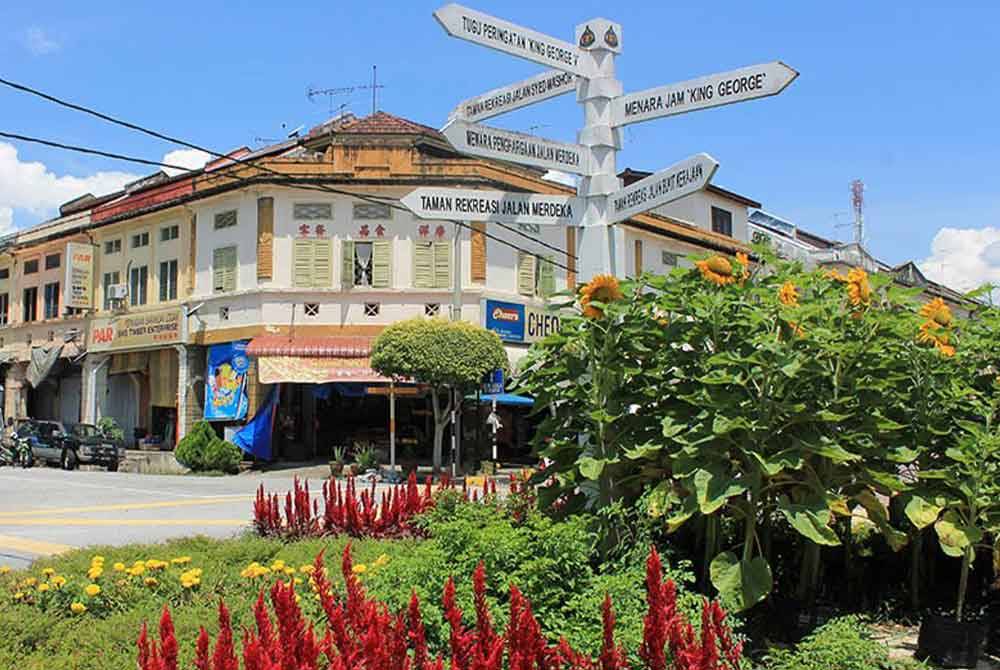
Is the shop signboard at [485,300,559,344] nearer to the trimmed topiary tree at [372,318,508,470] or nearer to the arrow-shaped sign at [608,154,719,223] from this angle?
the trimmed topiary tree at [372,318,508,470]

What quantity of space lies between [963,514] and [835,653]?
178cm

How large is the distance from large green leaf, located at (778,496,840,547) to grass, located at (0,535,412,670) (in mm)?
2818

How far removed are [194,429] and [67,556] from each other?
19.4 m

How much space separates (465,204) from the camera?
693 centimetres

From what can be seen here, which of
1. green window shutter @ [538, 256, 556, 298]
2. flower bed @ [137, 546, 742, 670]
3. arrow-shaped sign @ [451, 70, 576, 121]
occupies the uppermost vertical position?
green window shutter @ [538, 256, 556, 298]

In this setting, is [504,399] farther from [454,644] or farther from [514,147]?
[454,644]

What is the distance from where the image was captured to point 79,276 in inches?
1337

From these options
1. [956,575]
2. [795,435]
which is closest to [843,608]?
[956,575]

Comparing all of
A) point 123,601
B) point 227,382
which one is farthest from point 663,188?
point 227,382

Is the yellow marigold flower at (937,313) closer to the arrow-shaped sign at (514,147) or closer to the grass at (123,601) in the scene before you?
the arrow-shaped sign at (514,147)

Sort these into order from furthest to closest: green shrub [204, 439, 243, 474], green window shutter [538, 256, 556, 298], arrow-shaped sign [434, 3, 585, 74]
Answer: green window shutter [538, 256, 556, 298]
green shrub [204, 439, 243, 474]
arrow-shaped sign [434, 3, 585, 74]

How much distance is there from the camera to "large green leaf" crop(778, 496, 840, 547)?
4.73 m

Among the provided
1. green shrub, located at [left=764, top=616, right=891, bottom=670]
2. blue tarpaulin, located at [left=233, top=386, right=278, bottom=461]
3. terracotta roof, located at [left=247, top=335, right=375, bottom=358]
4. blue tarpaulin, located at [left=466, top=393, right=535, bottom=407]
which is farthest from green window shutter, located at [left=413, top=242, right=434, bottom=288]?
green shrub, located at [left=764, top=616, right=891, bottom=670]

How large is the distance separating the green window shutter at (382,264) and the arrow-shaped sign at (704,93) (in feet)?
71.2
